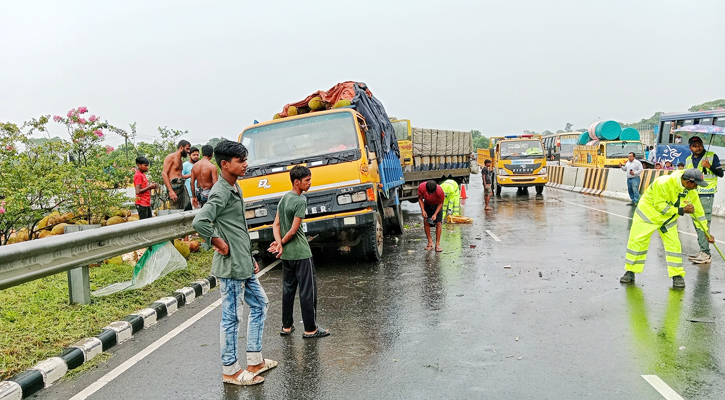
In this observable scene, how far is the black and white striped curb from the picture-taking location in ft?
14.4

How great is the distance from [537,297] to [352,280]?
2.55m

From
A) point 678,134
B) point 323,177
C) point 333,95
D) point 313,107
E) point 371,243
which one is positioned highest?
point 333,95

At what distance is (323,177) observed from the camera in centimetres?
908

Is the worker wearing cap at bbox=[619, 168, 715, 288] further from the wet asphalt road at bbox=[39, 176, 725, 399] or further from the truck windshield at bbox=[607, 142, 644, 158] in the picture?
the truck windshield at bbox=[607, 142, 644, 158]

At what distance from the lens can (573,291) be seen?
7270mm

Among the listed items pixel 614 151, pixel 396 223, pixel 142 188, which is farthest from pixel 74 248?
pixel 614 151

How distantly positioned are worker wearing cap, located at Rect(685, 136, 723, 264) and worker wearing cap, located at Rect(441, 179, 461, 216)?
5558mm

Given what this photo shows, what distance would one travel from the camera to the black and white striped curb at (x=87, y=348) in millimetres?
4402

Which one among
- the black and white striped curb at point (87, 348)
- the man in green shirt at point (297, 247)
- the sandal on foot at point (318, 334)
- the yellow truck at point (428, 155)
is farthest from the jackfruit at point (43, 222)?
the yellow truck at point (428, 155)

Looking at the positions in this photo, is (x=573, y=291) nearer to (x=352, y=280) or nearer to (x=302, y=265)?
(x=352, y=280)

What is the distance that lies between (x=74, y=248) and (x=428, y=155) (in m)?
14.7

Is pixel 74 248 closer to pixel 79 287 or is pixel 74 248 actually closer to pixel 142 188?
pixel 79 287

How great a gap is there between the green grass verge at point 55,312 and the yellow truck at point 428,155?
29.4 ft

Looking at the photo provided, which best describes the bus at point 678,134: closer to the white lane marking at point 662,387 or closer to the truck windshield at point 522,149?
the truck windshield at point 522,149
